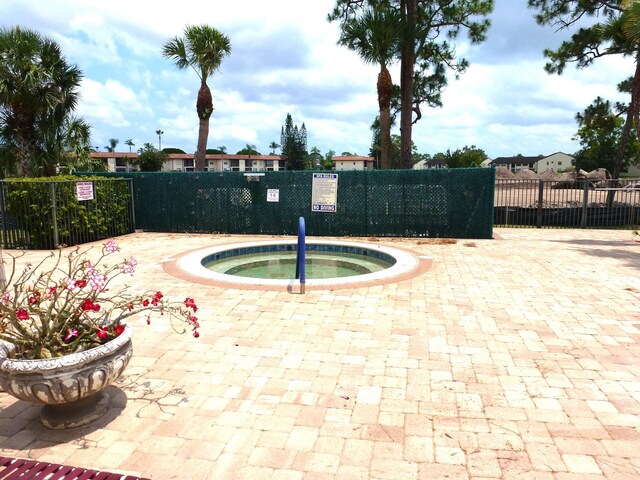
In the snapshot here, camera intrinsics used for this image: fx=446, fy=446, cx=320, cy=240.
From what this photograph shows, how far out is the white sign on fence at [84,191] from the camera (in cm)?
1190

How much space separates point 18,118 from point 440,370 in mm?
16592

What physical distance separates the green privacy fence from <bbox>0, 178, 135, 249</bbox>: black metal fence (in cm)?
259

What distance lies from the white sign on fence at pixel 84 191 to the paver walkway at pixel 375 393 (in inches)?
268

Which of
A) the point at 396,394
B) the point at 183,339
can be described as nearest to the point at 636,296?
the point at 396,394

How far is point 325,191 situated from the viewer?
13734 mm

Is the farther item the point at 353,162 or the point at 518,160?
the point at 518,160

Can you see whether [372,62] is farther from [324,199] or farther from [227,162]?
[227,162]

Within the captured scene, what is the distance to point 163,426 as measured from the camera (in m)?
3.33

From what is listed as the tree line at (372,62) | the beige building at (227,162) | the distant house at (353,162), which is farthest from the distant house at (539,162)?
the tree line at (372,62)

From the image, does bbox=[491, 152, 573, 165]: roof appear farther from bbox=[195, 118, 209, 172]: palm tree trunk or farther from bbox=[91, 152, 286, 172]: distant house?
bbox=[195, 118, 209, 172]: palm tree trunk

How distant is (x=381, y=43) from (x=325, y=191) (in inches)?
285

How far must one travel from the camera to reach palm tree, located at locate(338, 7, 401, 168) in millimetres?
16906

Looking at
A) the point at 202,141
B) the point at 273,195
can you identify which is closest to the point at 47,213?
the point at 273,195

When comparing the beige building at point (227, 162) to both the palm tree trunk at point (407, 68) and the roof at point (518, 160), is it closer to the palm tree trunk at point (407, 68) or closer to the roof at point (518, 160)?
the roof at point (518, 160)
